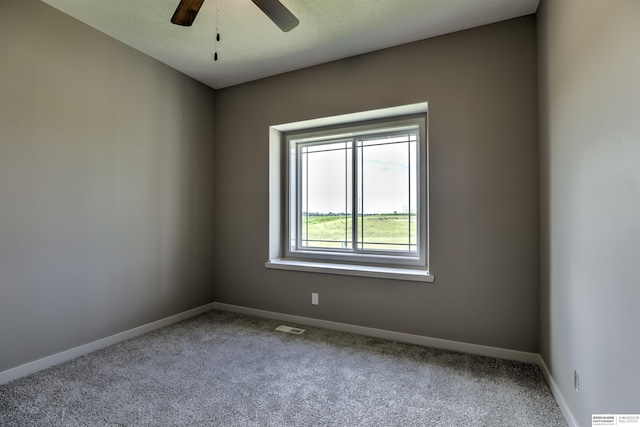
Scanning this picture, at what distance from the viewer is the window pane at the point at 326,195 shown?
11.4 feet

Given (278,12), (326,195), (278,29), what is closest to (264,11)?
(278,12)

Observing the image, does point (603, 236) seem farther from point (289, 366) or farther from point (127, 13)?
point (127, 13)

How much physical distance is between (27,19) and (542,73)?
147 inches

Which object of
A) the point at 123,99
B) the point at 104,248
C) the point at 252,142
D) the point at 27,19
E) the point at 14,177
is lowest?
the point at 104,248

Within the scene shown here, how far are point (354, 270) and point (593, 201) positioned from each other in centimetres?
195

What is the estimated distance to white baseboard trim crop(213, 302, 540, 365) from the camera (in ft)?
7.92

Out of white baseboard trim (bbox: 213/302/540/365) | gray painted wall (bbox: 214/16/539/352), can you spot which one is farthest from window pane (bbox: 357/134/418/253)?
white baseboard trim (bbox: 213/302/540/365)

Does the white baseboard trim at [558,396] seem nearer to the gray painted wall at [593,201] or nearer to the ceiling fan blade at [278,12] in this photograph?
the gray painted wall at [593,201]

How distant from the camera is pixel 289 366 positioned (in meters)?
2.34

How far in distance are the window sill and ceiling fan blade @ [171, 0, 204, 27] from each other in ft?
7.68

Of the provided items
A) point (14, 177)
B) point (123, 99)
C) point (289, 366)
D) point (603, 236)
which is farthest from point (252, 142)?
point (603, 236)

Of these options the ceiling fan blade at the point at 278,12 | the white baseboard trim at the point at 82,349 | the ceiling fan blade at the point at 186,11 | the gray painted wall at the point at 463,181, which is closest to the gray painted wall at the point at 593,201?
the gray painted wall at the point at 463,181

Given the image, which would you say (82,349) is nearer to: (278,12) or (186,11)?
(186,11)

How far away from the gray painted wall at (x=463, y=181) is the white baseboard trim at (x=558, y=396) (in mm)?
197
